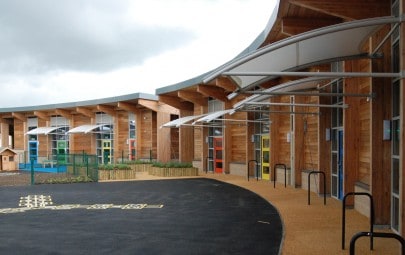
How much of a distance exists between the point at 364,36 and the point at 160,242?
4620 mm

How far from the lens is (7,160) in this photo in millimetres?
27797

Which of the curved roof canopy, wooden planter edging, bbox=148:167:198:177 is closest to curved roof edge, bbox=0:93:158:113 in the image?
wooden planter edging, bbox=148:167:198:177

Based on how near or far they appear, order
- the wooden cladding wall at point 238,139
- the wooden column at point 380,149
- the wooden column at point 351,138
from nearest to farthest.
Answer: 1. the wooden column at point 380,149
2. the wooden column at point 351,138
3. the wooden cladding wall at point 238,139

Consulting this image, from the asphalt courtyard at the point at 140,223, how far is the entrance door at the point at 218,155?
321 inches

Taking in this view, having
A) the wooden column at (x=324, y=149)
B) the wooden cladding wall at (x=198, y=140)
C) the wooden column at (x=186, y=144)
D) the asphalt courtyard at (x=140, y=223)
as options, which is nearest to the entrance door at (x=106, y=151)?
the wooden column at (x=186, y=144)

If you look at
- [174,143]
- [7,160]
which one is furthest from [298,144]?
[7,160]

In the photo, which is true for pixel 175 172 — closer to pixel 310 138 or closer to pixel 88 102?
pixel 310 138

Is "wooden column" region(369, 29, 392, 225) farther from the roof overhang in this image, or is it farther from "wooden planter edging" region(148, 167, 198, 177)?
the roof overhang

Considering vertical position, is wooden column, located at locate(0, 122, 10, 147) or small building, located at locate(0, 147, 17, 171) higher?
wooden column, located at locate(0, 122, 10, 147)

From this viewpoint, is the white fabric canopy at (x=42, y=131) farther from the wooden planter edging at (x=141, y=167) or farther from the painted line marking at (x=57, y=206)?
the painted line marking at (x=57, y=206)

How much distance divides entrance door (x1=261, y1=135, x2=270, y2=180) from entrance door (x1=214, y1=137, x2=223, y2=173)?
4.47m

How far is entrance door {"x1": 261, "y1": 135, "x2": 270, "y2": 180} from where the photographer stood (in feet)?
57.8

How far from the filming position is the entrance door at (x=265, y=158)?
17.6 metres

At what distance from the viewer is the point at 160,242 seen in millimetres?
6840
